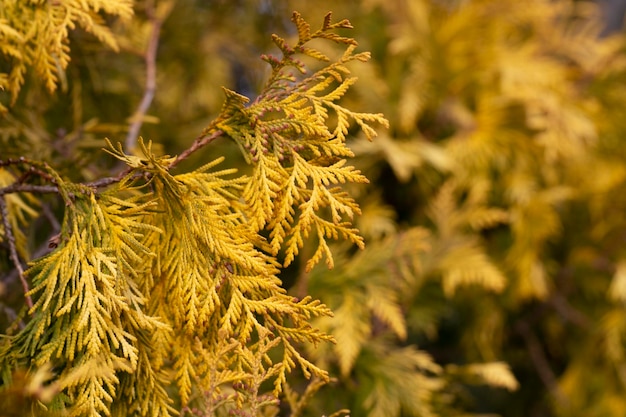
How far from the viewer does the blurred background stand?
2436mm

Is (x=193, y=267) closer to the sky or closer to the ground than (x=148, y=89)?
closer to the ground

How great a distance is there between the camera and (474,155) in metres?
2.62

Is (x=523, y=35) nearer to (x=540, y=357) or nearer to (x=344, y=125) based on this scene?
(x=540, y=357)

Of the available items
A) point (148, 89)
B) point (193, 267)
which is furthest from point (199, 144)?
point (148, 89)

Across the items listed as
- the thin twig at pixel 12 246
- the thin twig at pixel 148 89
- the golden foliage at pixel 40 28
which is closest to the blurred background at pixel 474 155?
the thin twig at pixel 148 89

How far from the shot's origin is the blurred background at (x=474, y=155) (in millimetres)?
2436

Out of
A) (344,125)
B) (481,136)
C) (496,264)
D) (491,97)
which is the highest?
(491,97)

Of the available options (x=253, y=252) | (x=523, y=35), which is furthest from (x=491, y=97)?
(x=253, y=252)

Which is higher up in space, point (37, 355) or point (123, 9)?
point (123, 9)

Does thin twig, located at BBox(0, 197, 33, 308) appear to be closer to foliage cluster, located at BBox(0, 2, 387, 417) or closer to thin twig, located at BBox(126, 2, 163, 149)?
foliage cluster, located at BBox(0, 2, 387, 417)

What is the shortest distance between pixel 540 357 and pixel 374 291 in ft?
4.77

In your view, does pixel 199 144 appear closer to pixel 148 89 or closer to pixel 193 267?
pixel 193 267

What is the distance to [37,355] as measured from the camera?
3.60ft

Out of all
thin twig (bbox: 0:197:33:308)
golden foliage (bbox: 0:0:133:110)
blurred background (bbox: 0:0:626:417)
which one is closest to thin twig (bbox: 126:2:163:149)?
blurred background (bbox: 0:0:626:417)
